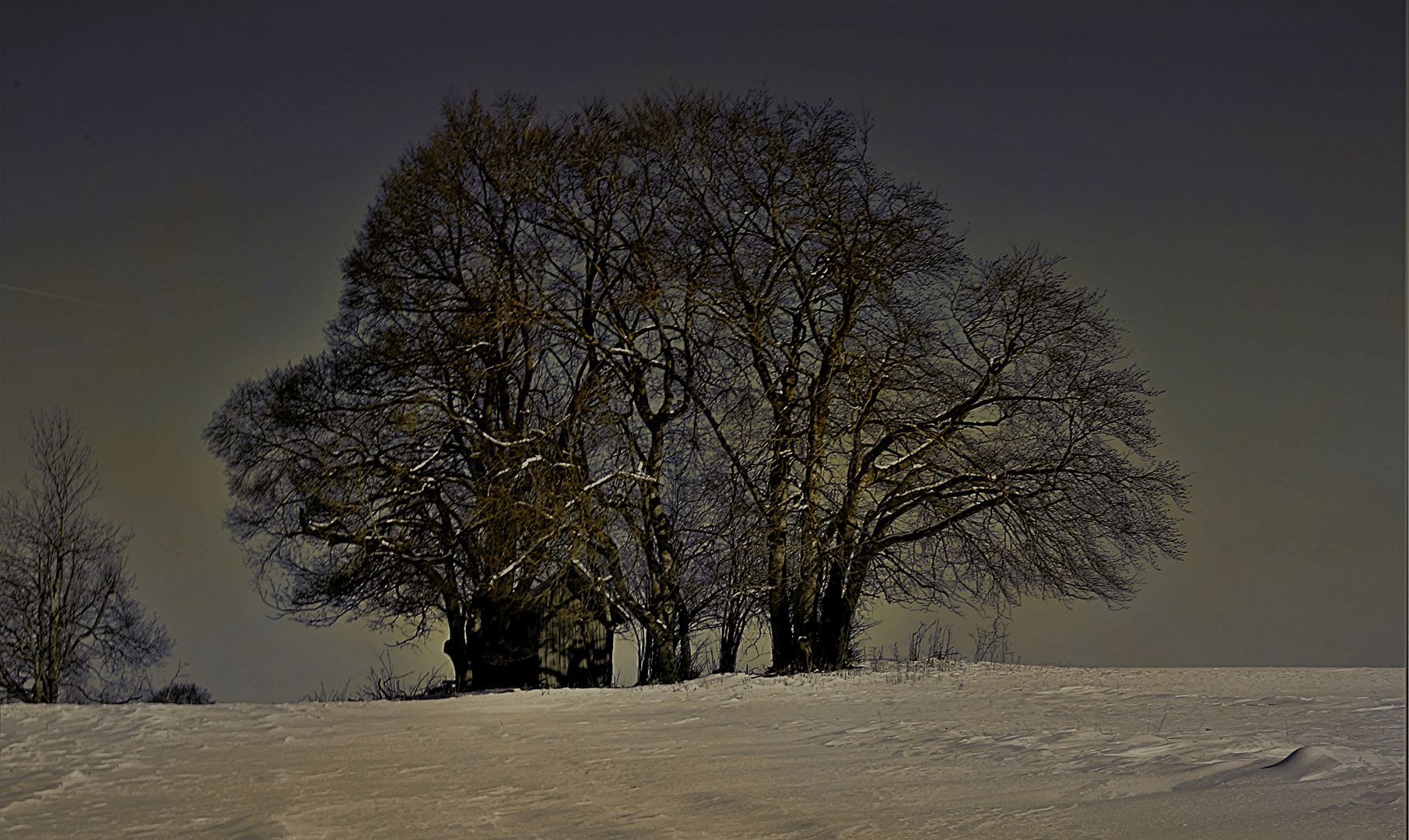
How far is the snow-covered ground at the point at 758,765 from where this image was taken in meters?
5.02

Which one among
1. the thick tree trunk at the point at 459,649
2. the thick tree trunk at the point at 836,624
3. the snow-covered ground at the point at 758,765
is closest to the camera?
the snow-covered ground at the point at 758,765

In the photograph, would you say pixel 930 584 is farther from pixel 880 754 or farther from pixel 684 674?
→ pixel 880 754

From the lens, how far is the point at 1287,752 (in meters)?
5.94

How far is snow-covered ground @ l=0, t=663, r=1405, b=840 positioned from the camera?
502 cm

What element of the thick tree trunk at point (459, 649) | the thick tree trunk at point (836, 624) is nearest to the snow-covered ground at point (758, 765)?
the thick tree trunk at point (836, 624)

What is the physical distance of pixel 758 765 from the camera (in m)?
6.68

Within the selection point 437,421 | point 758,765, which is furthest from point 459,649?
point 758,765

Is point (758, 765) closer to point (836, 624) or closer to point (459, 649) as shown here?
point (836, 624)

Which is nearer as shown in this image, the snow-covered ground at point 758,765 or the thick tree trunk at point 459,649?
the snow-covered ground at point 758,765

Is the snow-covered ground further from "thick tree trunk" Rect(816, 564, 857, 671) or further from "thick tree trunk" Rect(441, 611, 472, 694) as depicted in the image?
"thick tree trunk" Rect(441, 611, 472, 694)

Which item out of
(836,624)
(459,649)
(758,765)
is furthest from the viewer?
(459,649)

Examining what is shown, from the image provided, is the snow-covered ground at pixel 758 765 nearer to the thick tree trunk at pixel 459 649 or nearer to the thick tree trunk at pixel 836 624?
the thick tree trunk at pixel 836 624

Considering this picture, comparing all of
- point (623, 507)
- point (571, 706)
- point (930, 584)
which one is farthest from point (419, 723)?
point (930, 584)

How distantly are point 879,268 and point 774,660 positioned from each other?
476 cm
